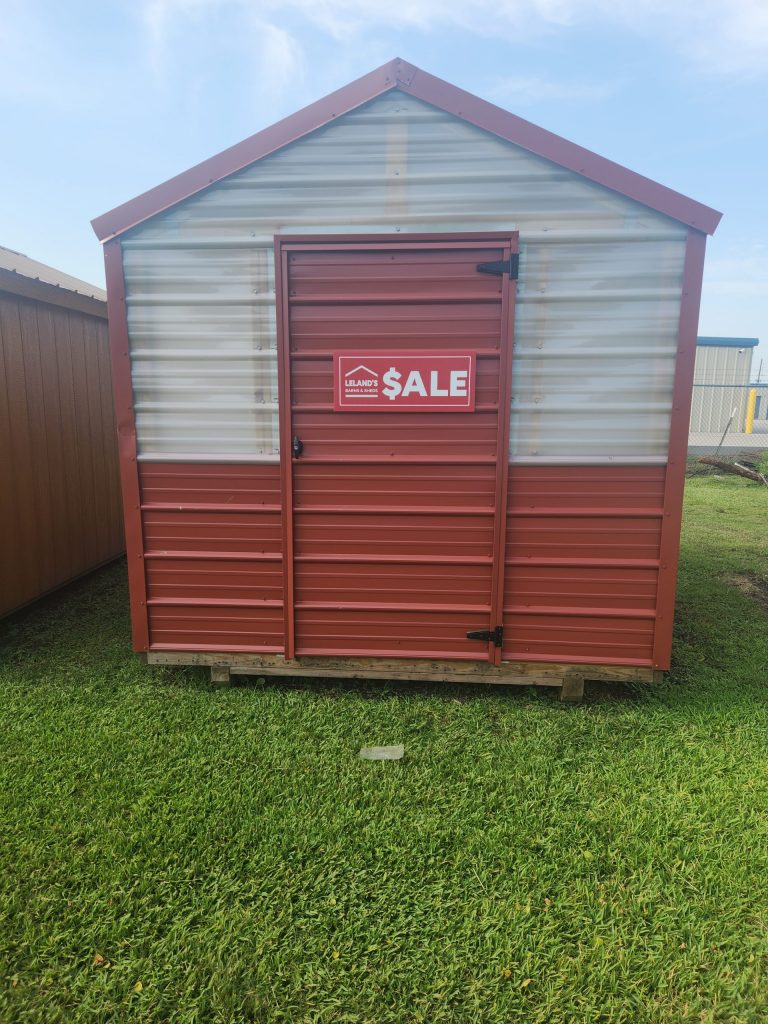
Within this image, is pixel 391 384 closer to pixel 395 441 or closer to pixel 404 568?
pixel 395 441

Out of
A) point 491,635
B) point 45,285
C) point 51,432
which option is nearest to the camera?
point 491,635

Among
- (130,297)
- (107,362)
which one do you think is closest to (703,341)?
(107,362)

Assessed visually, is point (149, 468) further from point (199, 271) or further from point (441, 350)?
point (441, 350)

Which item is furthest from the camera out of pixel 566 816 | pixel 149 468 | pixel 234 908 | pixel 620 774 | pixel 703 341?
pixel 703 341

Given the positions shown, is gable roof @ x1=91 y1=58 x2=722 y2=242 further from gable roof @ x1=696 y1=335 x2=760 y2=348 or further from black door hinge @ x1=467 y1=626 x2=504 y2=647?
gable roof @ x1=696 y1=335 x2=760 y2=348

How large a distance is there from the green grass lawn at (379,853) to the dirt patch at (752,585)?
240cm

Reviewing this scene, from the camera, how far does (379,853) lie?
276 cm

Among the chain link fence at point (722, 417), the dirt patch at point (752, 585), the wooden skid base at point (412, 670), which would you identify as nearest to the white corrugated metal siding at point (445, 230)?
the wooden skid base at point (412, 670)

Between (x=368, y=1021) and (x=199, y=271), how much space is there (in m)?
3.88

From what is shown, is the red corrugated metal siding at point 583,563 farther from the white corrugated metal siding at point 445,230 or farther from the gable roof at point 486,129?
the gable roof at point 486,129

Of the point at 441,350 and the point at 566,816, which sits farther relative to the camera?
the point at 441,350

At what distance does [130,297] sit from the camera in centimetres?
392

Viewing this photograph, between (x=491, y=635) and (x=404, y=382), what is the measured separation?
1.76 m

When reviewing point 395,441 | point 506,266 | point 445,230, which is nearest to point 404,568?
point 395,441
